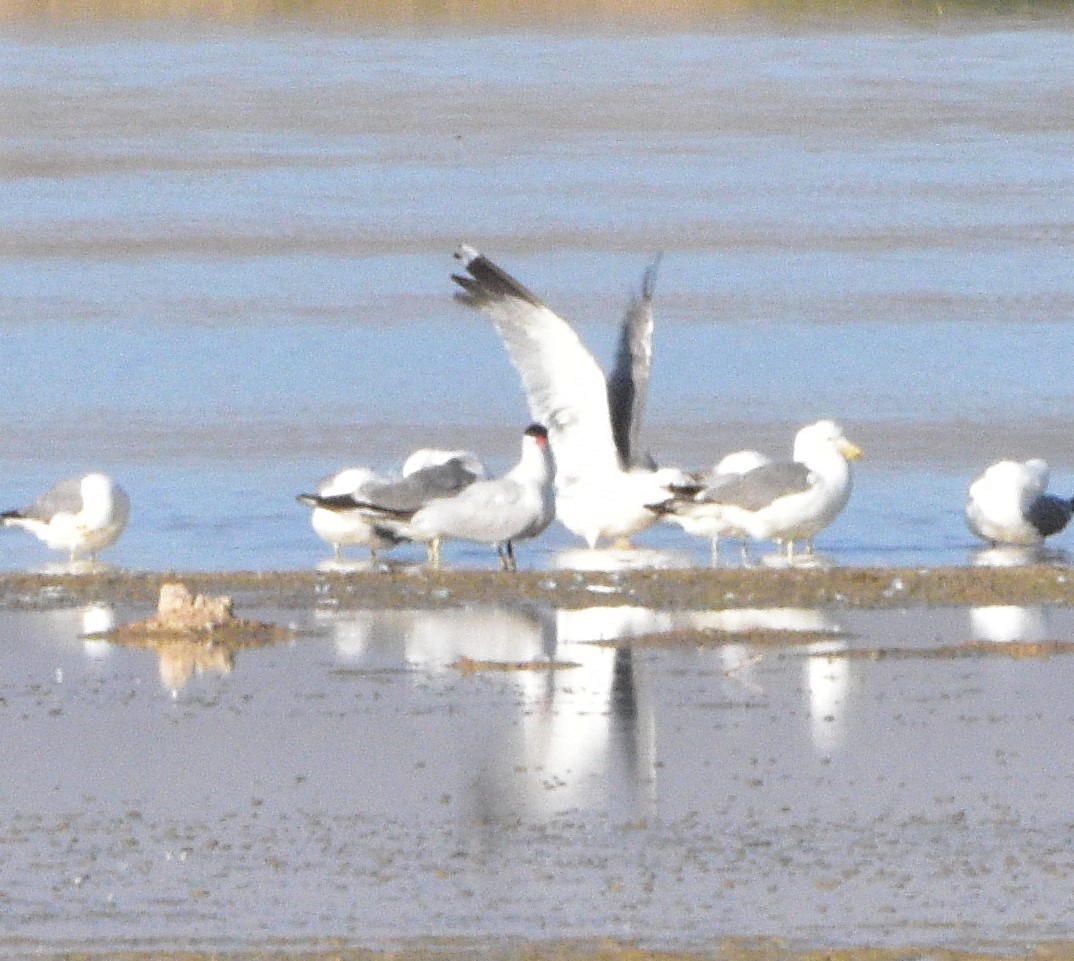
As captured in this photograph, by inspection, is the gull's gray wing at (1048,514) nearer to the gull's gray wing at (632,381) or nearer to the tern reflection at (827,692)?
the gull's gray wing at (632,381)

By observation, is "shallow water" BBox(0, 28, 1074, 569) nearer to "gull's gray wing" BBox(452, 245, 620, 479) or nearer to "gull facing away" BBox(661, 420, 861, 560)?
"gull's gray wing" BBox(452, 245, 620, 479)

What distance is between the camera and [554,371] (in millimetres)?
15906

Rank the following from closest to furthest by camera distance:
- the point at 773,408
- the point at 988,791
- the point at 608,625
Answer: the point at 988,791
the point at 608,625
the point at 773,408

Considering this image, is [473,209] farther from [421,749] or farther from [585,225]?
[421,749]

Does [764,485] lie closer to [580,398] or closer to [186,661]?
[580,398]

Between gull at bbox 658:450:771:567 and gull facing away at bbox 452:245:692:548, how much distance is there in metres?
0.62

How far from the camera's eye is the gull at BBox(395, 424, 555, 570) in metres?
13.7

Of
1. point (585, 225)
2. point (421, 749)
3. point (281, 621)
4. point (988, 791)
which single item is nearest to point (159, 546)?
point (281, 621)

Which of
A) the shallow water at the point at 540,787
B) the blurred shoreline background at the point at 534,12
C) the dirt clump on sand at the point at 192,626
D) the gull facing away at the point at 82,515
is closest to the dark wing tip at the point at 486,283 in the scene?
the gull facing away at the point at 82,515

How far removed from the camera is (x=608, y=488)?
51.0 feet

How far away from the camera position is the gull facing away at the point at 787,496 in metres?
14.1

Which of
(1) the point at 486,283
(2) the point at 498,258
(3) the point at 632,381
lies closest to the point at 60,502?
(1) the point at 486,283

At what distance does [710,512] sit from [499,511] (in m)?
1.31

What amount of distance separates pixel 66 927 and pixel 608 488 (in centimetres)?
874
